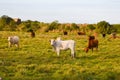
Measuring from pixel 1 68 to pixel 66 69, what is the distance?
3217mm

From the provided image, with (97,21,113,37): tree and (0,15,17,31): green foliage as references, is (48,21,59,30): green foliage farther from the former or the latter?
(97,21,113,37): tree

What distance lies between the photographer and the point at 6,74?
14961mm

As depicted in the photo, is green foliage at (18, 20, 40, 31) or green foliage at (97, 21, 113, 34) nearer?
green foliage at (97, 21, 113, 34)

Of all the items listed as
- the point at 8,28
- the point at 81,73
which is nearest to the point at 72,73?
the point at 81,73

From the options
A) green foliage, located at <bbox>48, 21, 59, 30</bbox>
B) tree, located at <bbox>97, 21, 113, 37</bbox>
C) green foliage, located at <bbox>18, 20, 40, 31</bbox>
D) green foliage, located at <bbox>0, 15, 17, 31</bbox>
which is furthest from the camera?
green foliage, located at <bbox>0, 15, 17, 31</bbox>

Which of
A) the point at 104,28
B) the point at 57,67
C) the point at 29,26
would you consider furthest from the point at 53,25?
the point at 57,67

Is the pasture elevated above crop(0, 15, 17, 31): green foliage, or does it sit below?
below

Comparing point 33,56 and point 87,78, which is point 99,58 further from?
point 87,78

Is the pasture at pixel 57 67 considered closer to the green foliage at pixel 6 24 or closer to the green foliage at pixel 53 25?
the green foliage at pixel 53 25

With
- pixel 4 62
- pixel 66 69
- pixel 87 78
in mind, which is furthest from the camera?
pixel 4 62

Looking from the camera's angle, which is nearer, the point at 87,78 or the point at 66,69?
the point at 87,78

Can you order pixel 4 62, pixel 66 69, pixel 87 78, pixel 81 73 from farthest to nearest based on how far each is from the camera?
1. pixel 4 62
2. pixel 66 69
3. pixel 81 73
4. pixel 87 78

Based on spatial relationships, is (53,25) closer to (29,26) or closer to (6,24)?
(29,26)

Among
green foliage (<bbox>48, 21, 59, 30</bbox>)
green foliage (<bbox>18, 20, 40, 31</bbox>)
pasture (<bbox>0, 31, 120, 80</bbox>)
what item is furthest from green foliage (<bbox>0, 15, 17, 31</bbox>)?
pasture (<bbox>0, 31, 120, 80</bbox>)
